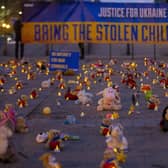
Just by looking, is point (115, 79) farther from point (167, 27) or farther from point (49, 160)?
point (49, 160)

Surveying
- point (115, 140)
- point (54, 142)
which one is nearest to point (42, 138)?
point (54, 142)

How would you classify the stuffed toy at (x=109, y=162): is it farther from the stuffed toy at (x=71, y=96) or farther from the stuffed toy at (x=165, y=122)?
the stuffed toy at (x=71, y=96)

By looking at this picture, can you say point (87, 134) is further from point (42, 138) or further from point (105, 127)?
point (42, 138)

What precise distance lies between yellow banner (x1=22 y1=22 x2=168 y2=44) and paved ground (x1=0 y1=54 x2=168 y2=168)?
11065 mm

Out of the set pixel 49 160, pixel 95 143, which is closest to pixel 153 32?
pixel 95 143

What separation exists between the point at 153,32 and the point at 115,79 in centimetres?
790

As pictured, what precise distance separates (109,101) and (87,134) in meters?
2.05

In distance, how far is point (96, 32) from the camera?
25.8 m

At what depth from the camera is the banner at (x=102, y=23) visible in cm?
2570

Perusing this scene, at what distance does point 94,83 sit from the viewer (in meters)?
17.0

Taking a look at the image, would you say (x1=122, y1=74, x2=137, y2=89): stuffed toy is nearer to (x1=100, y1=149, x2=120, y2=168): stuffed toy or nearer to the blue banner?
the blue banner

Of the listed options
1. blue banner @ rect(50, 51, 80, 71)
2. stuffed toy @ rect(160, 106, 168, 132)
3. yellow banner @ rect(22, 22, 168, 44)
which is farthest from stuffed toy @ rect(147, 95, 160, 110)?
yellow banner @ rect(22, 22, 168, 44)

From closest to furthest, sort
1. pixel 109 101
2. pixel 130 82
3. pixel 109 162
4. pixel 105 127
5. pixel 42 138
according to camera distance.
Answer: pixel 109 162 < pixel 42 138 < pixel 105 127 < pixel 109 101 < pixel 130 82

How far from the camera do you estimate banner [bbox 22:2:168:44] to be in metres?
25.7
